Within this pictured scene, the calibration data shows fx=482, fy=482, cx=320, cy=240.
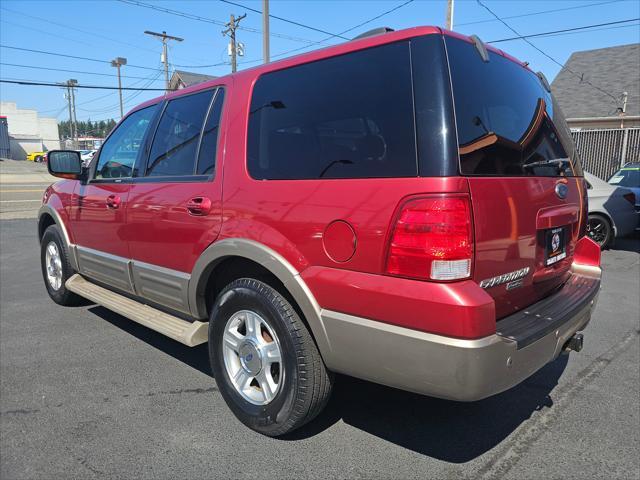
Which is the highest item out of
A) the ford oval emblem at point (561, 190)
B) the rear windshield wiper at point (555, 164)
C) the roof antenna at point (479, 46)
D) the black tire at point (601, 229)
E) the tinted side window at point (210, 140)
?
the roof antenna at point (479, 46)

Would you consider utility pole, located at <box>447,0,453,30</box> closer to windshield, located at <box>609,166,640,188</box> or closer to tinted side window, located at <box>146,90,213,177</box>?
windshield, located at <box>609,166,640,188</box>

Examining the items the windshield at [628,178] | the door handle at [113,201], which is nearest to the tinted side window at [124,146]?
the door handle at [113,201]

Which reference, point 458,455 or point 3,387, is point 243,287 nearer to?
point 458,455

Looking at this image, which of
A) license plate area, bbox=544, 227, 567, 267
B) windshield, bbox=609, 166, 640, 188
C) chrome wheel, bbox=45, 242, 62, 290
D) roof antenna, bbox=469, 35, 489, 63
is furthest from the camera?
windshield, bbox=609, 166, 640, 188

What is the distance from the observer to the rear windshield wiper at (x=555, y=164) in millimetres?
2483

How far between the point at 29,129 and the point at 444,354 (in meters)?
98.4

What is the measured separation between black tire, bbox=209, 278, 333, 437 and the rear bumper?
130 mm

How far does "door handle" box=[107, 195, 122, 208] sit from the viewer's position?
374 centimetres

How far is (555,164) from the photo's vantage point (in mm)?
2688

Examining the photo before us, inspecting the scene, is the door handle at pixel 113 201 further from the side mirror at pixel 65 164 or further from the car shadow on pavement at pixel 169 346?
the car shadow on pavement at pixel 169 346

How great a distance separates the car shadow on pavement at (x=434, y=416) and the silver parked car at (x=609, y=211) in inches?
224

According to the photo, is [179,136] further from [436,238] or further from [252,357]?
[436,238]

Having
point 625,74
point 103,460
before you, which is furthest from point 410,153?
point 625,74

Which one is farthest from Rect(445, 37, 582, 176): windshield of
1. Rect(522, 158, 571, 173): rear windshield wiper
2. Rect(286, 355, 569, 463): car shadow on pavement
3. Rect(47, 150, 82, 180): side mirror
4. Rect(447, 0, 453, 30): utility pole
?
Rect(447, 0, 453, 30): utility pole
